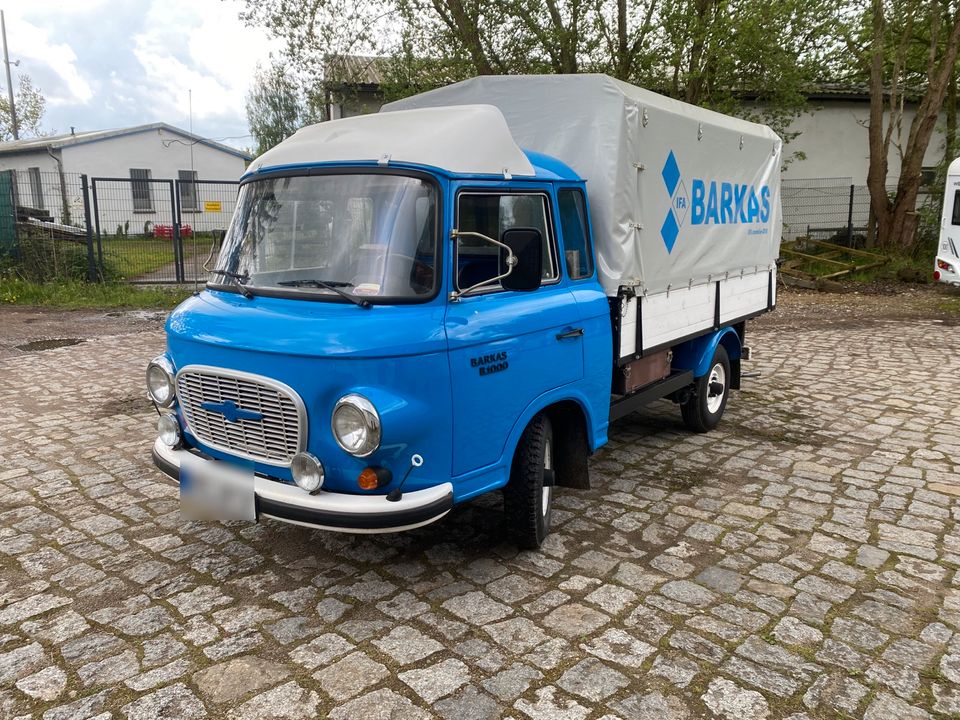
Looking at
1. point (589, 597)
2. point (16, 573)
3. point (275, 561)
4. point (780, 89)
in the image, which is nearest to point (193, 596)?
point (275, 561)

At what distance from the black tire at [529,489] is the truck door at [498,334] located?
251 millimetres

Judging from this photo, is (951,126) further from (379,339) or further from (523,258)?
(379,339)

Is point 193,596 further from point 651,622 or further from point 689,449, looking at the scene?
point 689,449

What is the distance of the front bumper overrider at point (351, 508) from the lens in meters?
3.48

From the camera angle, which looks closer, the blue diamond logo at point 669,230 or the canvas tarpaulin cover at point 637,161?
the canvas tarpaulin cover at point 637,161

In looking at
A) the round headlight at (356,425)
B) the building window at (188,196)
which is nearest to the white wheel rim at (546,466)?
the round headlight at (356,425)

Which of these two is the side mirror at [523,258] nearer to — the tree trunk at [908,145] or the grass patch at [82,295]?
the grass patch at [82,295]

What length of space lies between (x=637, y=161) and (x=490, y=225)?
161 cm

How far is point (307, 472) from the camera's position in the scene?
358cm

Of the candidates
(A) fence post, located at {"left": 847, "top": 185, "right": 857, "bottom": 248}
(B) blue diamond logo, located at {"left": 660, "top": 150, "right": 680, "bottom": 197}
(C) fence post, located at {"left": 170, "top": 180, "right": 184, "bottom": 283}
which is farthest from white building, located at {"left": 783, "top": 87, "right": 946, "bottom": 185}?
(B) blue diamond logo, located at {"left": 660, "top": 150, "right": 680, "bottom": 197}

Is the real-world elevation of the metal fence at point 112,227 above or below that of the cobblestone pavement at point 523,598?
above

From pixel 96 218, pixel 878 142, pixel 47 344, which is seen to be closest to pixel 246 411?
pixel 47 344

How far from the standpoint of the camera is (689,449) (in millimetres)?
6465

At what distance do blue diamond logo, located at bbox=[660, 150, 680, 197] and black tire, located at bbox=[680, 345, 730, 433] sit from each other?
1.72 metres
